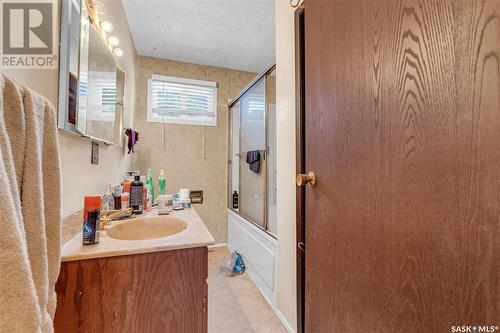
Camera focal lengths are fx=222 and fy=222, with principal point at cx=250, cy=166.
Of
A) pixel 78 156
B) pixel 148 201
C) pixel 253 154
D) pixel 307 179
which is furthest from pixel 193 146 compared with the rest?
pixel 307 179

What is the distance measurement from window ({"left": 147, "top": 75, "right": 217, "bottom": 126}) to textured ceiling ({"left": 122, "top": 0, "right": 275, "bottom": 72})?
0.27 metres

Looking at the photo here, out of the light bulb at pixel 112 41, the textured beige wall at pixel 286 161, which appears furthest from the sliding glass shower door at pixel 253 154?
the light bulb at pixel 112 41

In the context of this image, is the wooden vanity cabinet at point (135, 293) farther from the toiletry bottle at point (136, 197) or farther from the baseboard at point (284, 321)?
the baseboard at point (284, 321)

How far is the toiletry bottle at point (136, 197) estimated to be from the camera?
129 cm

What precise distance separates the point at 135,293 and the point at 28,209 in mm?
457

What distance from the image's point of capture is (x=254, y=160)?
2227 millimetres

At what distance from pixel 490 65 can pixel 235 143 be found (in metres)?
2.52

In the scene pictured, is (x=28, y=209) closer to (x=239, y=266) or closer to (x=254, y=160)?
(x=254, y=160)

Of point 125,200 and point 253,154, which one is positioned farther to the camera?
point 253,154

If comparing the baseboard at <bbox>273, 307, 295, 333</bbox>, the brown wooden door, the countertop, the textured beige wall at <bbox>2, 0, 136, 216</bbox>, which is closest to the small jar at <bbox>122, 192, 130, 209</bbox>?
the textured beige wall at <bbox>2, 0, 136, 216</bbox>

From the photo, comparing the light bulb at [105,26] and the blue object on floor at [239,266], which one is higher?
the light bulb at [105,26]

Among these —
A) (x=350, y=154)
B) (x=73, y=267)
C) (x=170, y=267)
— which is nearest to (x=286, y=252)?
(x=170, y=267)

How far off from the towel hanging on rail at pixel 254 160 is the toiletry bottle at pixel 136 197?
1.14 meters

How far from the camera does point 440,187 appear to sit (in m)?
0.43
